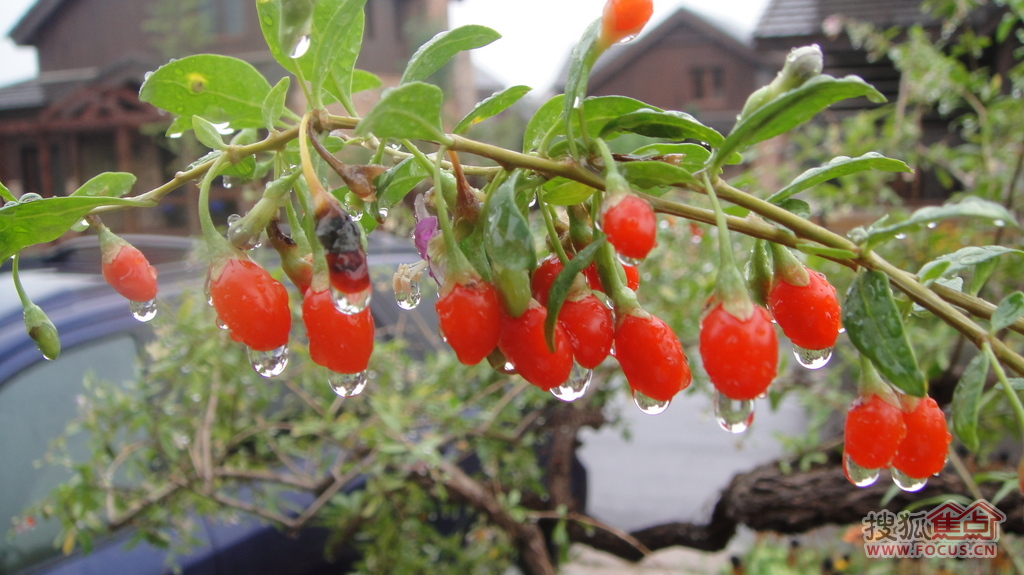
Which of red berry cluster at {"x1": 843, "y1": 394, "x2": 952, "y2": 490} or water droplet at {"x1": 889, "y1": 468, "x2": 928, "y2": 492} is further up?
red berry cluster at {"x1": 843, "y1": 394, "x2": 952, "y2": 490}

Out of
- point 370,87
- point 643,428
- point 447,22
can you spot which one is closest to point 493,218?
point 370,87

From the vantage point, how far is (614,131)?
589 millimetres

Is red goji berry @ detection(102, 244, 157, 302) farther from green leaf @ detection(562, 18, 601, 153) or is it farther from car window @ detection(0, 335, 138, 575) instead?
car window @ detection(0, 335, 138, 575)

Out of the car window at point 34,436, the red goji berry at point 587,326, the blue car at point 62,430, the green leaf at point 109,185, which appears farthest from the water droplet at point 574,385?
the car window at point 34,436

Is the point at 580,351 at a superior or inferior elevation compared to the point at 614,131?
inferior

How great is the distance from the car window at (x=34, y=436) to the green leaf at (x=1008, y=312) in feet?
7.54

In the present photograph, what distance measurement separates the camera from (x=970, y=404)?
1.86 feet

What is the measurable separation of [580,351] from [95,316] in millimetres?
2275

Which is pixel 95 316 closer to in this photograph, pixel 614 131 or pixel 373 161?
pixel 373 161

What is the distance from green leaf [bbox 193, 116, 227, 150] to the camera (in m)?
0.61

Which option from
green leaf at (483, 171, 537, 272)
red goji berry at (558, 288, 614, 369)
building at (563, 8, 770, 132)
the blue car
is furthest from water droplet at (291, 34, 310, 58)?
building at (563, 8, 770, 132)

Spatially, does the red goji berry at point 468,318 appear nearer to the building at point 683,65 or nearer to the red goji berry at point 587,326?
the red goji berry at point 587,326

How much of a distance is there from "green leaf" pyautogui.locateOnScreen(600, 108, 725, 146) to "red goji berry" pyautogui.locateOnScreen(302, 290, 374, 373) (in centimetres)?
27

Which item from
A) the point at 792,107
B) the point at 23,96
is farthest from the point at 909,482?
the point at 23,96
